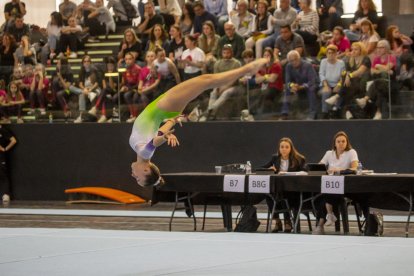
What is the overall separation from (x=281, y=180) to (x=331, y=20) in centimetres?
614

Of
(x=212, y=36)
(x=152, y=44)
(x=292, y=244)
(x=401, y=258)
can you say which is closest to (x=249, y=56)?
(x=212, y=36)

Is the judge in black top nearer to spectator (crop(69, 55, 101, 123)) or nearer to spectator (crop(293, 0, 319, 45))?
spectator (crop(293, 0, 319, 45))

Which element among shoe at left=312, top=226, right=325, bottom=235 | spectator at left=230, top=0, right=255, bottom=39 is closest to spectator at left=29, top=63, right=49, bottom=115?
spectator at left=230, top=0, right=255, bottom=39

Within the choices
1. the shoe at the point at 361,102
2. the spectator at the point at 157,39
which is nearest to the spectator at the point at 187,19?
the spectator at the point at 157,39

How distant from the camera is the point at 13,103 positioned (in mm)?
20359

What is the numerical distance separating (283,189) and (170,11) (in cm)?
848

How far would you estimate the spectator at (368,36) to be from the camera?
16.4 metres

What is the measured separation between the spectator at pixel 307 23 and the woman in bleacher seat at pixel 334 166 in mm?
4197

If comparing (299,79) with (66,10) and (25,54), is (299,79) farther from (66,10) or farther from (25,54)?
(66,10)

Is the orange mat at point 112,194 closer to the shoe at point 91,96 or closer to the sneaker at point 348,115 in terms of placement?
the shoe at point 91,96

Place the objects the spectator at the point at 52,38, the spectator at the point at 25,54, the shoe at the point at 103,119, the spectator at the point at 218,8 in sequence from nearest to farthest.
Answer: the spectator at the point at 218,8, the shoe at the point at 103,119, the spectator at the point at 25,54, the spectator at the point at 52,38

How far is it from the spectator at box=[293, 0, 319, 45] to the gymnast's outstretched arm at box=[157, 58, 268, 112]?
25.3 ft

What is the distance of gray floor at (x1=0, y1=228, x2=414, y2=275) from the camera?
30.5 feet

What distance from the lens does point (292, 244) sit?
11414 mm
